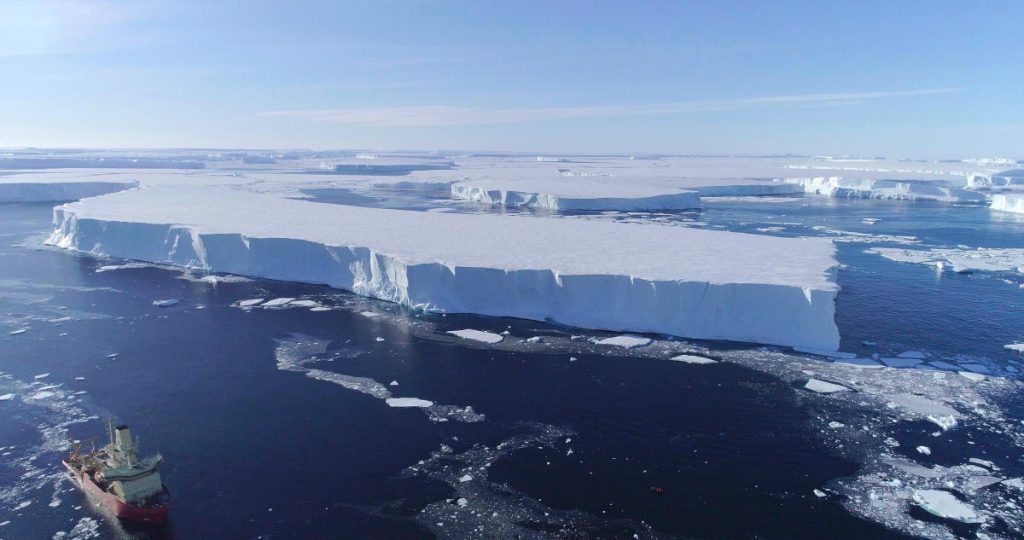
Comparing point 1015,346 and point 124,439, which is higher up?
point 1015,346

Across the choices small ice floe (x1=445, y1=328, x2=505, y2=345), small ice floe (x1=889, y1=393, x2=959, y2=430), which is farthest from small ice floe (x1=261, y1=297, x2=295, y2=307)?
small ice floe (x1=889, y1=393, x2=959, y2=430)

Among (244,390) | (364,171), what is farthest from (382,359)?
(364,171)

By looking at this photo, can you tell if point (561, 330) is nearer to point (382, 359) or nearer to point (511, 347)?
point (511, 347)

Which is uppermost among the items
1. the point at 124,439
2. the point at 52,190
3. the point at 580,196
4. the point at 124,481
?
the point at 580,196

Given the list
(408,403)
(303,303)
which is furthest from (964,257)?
(303,303)

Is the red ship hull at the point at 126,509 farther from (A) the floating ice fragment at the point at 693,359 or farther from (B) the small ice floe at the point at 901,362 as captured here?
(B) the small ice floe at the point at 901,362

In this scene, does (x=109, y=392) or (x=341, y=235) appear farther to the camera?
(x=341, y=235)

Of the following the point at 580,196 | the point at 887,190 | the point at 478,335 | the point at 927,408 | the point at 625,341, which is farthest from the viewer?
the point at 887,190

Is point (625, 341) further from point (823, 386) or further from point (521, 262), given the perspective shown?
point (823, 386)
